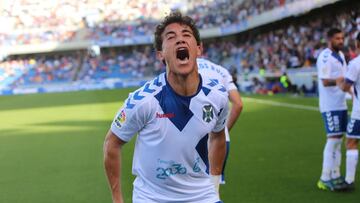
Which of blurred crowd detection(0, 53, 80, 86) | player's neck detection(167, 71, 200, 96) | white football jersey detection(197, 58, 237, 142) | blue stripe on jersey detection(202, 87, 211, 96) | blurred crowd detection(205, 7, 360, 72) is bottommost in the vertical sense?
blurred crowd detection(0, 53, 80, 86)

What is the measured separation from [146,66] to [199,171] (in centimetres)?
5454

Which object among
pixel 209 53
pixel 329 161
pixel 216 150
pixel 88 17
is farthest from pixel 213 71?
pixel 88 17

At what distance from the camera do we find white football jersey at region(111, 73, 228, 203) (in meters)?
3.41

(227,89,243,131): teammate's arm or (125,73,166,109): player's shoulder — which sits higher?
(125,73,166,109): player's shoulder

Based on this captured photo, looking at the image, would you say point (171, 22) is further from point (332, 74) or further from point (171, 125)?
point (332, 74)

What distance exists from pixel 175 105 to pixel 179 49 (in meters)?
0.37

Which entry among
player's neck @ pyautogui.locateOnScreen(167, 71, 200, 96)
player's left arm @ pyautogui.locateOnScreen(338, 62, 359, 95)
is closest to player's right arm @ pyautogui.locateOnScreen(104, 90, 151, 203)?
player's neck @ pyautogui.locateOnScreen(167, 71, 200, 96)

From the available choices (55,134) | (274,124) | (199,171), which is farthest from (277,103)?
(199,171)

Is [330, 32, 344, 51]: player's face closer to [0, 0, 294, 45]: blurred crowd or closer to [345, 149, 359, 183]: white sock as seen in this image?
[345, 149, 359, 183]: white sock

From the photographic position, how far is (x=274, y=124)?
1606cm

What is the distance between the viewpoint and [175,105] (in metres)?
3.43

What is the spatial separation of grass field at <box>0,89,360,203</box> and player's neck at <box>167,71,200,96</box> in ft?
13.6

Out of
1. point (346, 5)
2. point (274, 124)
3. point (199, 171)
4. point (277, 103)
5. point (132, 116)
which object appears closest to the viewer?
point (132, 116)

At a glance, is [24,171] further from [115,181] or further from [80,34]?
[80,34]
